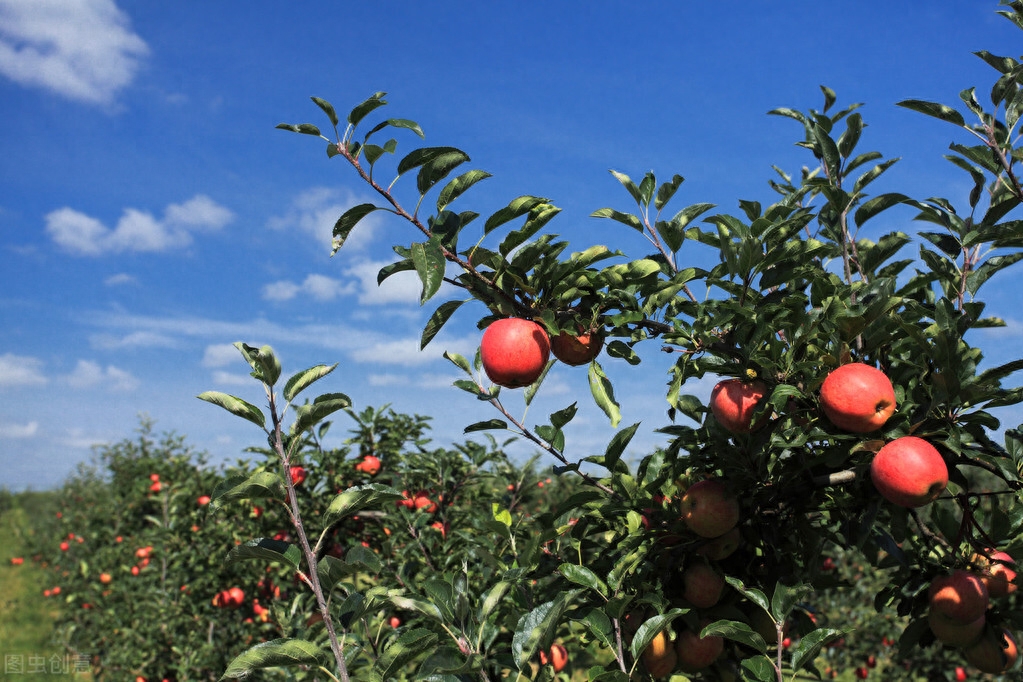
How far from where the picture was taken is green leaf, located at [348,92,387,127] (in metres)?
1.70

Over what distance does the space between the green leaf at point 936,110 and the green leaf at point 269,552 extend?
223 cm

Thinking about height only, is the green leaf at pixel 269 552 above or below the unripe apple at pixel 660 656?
above

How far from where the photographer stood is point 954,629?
91.0 inches

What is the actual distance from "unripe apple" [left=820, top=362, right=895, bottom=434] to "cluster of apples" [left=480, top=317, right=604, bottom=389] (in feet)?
2.13

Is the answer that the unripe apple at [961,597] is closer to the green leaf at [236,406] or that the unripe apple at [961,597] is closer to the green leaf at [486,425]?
the green leaf at [486,425]

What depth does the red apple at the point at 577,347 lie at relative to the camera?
6.37 ft

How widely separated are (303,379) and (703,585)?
1386 mm

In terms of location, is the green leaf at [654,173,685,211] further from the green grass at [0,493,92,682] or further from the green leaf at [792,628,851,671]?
the green grass at [0,493,92,682]

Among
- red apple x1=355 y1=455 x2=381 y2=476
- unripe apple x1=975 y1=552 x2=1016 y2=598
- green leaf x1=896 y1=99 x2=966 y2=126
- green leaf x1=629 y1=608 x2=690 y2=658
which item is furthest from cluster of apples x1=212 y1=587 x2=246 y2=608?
green leaf x1=896 y1=99 x2=966 y2=126

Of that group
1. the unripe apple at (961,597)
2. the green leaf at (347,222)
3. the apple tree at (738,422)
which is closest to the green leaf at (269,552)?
the apple tree at (738,422)

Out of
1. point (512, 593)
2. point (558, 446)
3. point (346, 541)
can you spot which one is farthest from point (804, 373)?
point (346, 541)

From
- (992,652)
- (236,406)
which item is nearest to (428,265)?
(236,406)

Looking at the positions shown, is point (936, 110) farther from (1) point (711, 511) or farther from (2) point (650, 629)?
(2) point (650, 629)

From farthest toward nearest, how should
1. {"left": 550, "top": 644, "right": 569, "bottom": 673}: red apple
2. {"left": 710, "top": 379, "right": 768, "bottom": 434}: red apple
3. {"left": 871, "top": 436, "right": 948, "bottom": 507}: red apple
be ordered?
{"left": 550, "top": 644, "right": 569, "bottom": 673}: red apple → {"left": 710, "top": 379, "right": 768, "bottom": 434}: red apple → {"left": 871, "top": 436, "right": 948, "bottom": 507}: red apple
